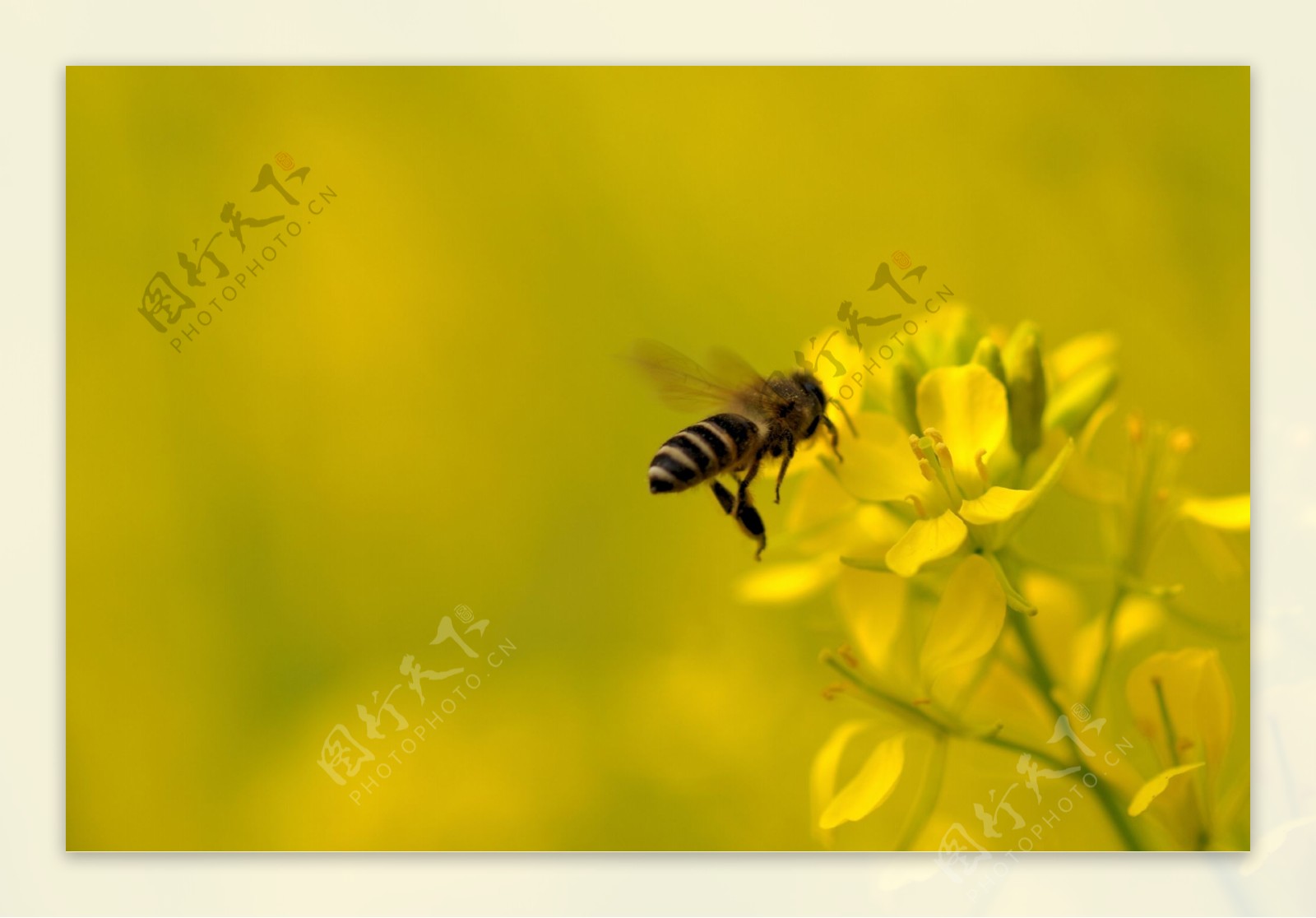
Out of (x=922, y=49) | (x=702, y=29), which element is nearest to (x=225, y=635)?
(x=702, y=29)

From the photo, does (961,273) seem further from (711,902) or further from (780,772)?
(711,902)

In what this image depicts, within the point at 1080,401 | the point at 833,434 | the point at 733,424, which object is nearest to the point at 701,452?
the point at 733,424

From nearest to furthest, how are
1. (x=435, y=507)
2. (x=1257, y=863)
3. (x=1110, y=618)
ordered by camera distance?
1. (x=1110, y=618)
2. (x=1257, y=863)
3. (x=435, y=507)

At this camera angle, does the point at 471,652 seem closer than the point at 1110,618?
No

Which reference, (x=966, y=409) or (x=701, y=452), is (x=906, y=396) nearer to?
(x=966, y=409)

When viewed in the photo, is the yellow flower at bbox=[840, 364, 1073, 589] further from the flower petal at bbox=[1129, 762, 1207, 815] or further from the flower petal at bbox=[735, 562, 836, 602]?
the flower petal at bbox=[1129, 762, 1207, 815]

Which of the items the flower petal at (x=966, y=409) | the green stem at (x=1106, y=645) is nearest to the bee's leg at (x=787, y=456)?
the flower petal at (x=966, y=409)
